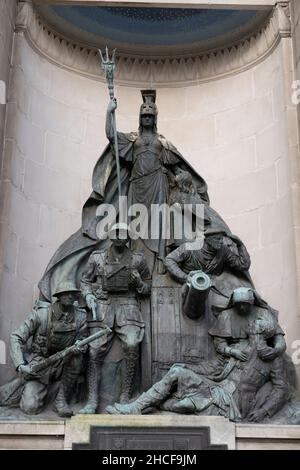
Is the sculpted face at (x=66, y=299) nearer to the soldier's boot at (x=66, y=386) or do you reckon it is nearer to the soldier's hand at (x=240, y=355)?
the soldier's boot at (x=66, y=386)

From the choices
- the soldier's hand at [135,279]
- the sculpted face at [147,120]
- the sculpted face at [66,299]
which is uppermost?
the sculpted face at [147,120]

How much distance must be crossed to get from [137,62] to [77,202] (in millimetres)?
2287

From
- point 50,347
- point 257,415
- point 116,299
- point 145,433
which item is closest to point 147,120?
point 116,299

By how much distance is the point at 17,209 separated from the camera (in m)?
8.47

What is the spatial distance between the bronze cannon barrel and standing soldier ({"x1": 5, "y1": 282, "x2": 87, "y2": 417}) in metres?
0.99

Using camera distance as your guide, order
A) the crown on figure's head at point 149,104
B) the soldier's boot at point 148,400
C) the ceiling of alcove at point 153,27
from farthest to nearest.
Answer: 1. the ceiling of alcove at point 153,27
2. the crown on figure's head at point 149,104
3. the soldier's boot at point 148,400

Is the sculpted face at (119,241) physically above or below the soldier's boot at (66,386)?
above

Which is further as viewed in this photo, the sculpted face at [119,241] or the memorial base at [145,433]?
the sculpted face at [119,241]

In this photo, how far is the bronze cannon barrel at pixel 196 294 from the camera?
6.68 m

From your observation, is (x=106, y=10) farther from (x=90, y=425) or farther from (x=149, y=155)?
(x=90, y=425)

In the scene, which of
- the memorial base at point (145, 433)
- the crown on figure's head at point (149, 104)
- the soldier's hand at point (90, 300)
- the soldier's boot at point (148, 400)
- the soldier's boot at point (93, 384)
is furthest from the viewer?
the crown on figure's head at point (149, 104)


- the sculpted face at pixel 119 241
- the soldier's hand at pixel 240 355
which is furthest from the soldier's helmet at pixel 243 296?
the sculpted face at pixel 119 241

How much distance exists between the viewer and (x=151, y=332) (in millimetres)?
6891

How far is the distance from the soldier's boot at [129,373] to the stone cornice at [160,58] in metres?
4.53
